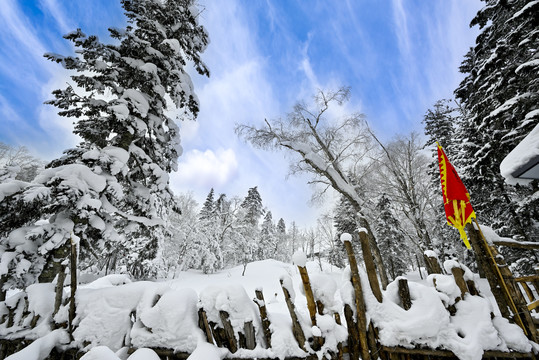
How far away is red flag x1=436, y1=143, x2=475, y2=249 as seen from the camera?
304cm

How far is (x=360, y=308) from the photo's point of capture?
7.60 feet

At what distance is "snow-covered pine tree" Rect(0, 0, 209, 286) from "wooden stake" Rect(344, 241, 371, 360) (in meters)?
3.44

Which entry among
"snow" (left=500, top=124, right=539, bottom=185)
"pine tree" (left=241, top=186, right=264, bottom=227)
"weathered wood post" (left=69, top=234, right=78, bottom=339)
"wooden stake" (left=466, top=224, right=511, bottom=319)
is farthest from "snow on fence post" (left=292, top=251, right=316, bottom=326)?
"pine tree" (left=241, top=186, right=264, bottom=227)

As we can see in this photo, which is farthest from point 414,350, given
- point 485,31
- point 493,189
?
point 493,189

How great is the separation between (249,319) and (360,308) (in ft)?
4.12

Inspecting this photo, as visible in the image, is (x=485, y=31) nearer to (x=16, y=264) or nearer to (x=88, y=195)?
(x=88, y=195)

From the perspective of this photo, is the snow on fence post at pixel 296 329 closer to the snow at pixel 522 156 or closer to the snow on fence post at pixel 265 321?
the snow on fence post at pixel 265 321

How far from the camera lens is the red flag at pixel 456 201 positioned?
9.96ft

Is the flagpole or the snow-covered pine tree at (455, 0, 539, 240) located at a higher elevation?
the snow-covered pine tree at (455, 0, 539, 240)

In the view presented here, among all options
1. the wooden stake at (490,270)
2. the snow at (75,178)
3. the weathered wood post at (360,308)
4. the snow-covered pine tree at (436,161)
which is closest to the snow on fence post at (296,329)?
the weathered wood post at (360,308)

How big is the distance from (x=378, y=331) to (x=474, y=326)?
976 millimetres

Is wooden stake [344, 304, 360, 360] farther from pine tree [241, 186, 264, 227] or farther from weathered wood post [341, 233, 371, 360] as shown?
pine tree [241, 186, 264, 227]

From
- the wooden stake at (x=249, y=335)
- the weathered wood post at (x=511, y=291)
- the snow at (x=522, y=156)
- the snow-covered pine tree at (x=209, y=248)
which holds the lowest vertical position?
the wooden stake at (x=249, y=335)

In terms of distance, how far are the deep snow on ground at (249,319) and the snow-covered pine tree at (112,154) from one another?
1088 millimetres
